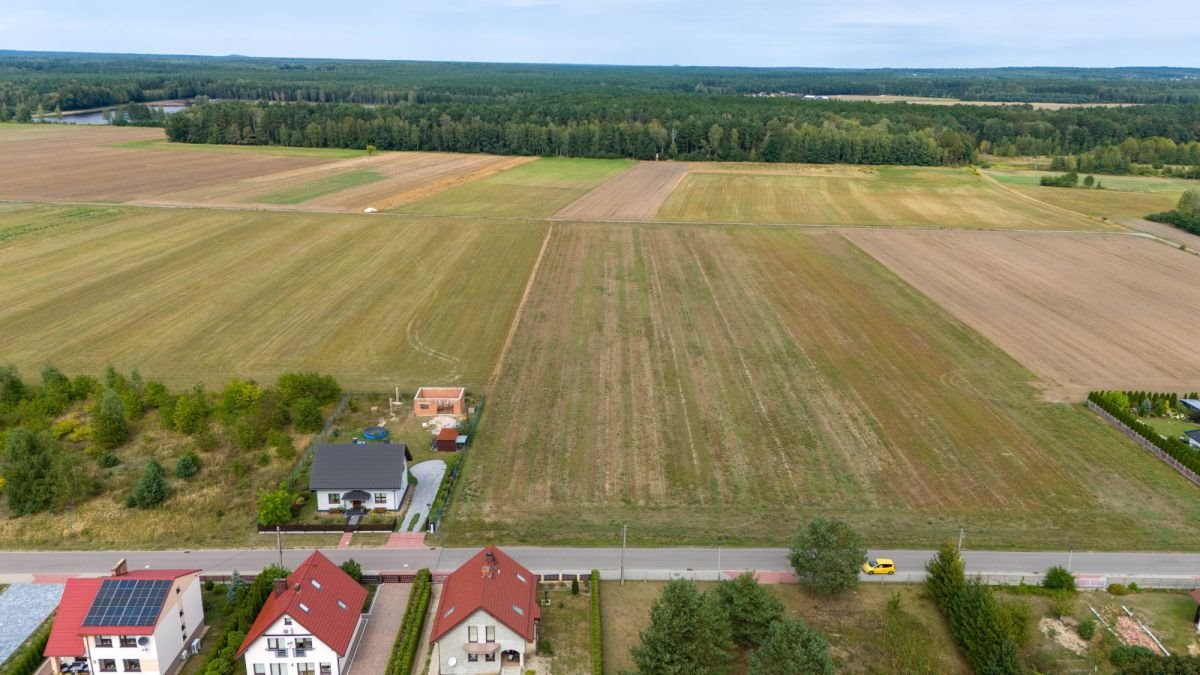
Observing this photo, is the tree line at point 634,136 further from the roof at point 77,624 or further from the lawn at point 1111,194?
the roof at point 77,624

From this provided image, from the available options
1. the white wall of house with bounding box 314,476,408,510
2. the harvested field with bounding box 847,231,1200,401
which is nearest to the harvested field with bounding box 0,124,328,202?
the white wall of house with bounding box 314,476,408,510

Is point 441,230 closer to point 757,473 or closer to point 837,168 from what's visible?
point 757,473

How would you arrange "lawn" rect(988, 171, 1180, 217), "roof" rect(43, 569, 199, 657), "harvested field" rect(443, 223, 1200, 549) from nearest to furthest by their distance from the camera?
1. "roof" rect(43, 569, 199, 657)
2. "harvested field" rect(443, 223, 1200, 549)
3. "lawn" rect(988, 171, 1180, 217)

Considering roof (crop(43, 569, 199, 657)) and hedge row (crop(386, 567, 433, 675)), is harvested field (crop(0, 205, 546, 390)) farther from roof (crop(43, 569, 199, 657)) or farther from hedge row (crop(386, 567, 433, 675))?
roof (crop(43, 569, 199, 657))

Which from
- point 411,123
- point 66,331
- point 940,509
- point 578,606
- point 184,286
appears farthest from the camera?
point 411,123

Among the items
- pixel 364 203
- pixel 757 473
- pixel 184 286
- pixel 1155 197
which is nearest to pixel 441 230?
pixel 364 203

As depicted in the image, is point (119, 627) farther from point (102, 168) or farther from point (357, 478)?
point (102, 168)

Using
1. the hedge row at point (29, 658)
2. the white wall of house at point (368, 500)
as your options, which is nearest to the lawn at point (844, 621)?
the white wall of house at point (368, 500)
